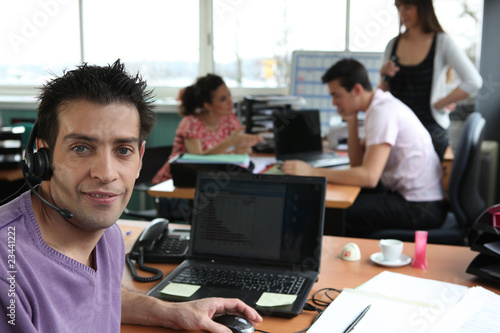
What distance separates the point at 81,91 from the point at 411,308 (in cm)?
86

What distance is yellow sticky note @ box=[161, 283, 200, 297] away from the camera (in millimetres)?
1285

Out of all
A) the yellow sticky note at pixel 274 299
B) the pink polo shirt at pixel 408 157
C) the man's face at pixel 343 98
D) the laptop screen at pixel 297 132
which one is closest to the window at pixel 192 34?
the laptop screen at pixel 297 132

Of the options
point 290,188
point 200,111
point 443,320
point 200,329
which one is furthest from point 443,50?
point 200,329

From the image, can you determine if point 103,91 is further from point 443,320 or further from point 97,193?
point 443,320

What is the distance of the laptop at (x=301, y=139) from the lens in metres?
3.02

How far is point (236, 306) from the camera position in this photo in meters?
1.16

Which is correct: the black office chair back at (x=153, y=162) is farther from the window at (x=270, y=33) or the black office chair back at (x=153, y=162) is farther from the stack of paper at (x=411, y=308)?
the stack of paper at (x=411, y=308)

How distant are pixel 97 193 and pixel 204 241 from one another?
0.60m

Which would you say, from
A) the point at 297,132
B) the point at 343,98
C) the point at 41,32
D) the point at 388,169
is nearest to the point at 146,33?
the point at 41,32

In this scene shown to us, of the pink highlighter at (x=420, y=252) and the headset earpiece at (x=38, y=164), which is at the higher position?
the headset earpiece at (x=38, y=164)

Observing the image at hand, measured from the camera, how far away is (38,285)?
83cm

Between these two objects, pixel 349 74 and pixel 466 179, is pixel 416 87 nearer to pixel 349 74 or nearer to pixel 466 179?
pixel 349 74

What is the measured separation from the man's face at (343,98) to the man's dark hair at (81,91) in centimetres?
194

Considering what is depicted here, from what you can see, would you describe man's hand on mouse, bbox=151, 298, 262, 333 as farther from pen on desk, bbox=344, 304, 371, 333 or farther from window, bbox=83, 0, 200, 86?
window, bbox=83, 0, 200, 86
